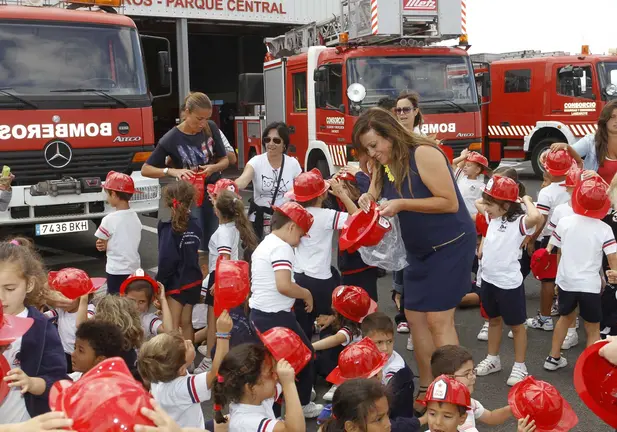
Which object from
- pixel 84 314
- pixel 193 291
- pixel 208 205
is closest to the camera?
pixel 84 314

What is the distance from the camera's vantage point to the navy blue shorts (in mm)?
5090

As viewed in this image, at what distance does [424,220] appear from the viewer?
13.7 feet

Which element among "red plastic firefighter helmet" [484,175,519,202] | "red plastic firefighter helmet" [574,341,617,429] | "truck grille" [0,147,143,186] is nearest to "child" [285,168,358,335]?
"red plastic firefighter helmet" [484,175,519,202]

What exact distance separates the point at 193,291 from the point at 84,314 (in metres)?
1.15

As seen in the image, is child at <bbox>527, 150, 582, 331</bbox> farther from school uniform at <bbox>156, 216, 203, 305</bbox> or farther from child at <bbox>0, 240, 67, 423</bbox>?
child at <bbox>0, 240, 67, 423</bbox>

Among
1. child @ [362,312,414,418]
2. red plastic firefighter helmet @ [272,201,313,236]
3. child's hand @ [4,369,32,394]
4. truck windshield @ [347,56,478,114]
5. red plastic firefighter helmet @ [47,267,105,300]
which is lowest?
child @ [362,312,414,418]

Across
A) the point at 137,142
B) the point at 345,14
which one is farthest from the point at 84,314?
the point at 345,14

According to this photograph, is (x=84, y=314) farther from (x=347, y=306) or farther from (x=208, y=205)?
(x=208, y=205)

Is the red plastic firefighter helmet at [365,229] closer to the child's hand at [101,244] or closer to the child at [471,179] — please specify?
the child's hand at [101,244]

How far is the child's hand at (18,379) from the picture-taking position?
7.72 ft

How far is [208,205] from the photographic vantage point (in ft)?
21.5

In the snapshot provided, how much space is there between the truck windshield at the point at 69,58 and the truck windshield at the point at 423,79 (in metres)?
3.37

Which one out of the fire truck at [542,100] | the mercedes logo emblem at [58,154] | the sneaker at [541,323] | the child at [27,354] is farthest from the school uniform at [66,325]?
the fire truck at [542,100]

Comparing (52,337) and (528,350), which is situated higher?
(52,337)
